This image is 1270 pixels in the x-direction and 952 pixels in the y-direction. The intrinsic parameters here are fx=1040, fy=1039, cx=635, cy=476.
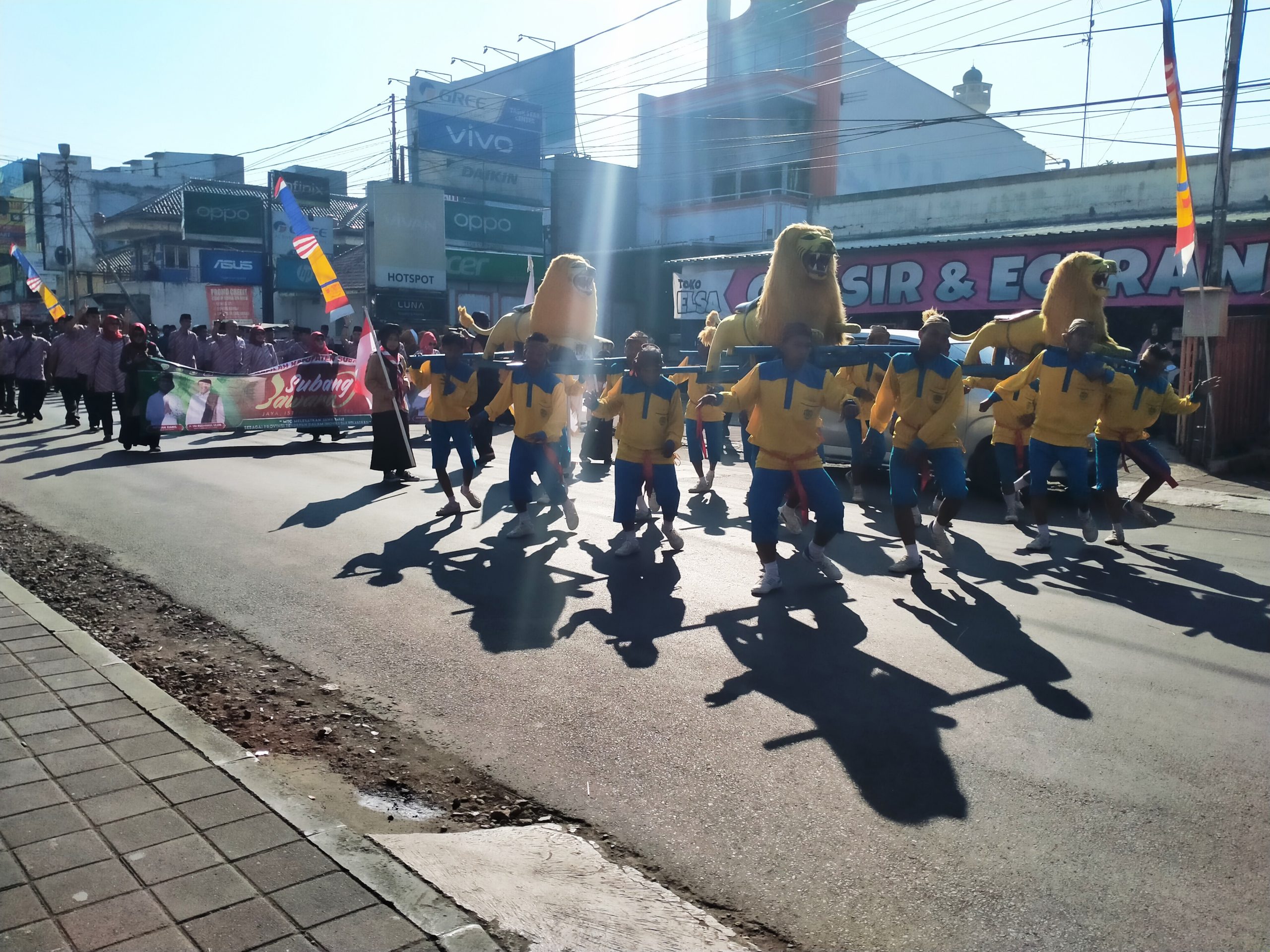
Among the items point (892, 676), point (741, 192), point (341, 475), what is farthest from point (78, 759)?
point (741, 192)

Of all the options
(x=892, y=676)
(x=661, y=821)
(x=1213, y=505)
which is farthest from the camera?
(x=1213, y=505)

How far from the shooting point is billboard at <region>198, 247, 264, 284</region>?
42469 mm

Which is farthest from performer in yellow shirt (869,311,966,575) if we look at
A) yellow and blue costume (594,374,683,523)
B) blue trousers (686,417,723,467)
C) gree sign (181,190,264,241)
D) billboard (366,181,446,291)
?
gree sign (181,190,264,241)

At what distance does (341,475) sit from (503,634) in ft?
23.6

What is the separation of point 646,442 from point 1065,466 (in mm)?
3279

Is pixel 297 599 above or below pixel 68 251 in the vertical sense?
below

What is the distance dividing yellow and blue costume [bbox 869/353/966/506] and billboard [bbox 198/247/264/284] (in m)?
39.0

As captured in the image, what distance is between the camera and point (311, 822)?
11.4ft

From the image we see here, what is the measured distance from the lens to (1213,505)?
10672 mm

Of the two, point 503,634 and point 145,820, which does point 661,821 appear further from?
point 503,634

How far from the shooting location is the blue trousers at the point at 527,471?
8.78 meters

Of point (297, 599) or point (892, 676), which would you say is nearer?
point (892, 676)

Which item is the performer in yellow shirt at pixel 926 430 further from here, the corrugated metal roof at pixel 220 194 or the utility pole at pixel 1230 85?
the corrugated metal roof at pixel 220 194

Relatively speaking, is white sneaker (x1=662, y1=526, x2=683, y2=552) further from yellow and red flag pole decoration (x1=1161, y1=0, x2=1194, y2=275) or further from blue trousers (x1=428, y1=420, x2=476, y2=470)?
yellow and red flag pole decoration (x1=1161, y1=0, x2=1194, y2=275)
